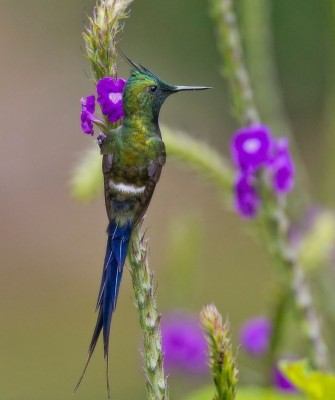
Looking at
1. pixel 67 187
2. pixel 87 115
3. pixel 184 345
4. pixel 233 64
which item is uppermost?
pixel 67 187

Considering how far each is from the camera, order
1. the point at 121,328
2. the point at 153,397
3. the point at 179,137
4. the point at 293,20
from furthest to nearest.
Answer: the point at 293,20 < the point at 121,328 < the point at 179,137 < the point at 153,397

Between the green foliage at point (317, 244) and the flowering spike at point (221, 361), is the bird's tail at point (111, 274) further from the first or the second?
the green foliage at point (317, 244)

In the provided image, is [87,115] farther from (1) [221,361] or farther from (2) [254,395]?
(2) [254,395]

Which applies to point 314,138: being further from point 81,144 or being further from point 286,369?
point 286,369

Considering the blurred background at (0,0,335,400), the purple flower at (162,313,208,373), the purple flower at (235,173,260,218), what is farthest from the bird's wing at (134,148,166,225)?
the blurred background at (0,0,335,400)

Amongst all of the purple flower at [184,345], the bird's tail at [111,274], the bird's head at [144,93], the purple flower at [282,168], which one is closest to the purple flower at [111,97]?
the bird's head at [144,93]

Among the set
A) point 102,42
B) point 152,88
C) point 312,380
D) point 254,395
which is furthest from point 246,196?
point 102,42

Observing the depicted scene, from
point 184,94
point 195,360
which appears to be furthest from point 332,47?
point 184,94
